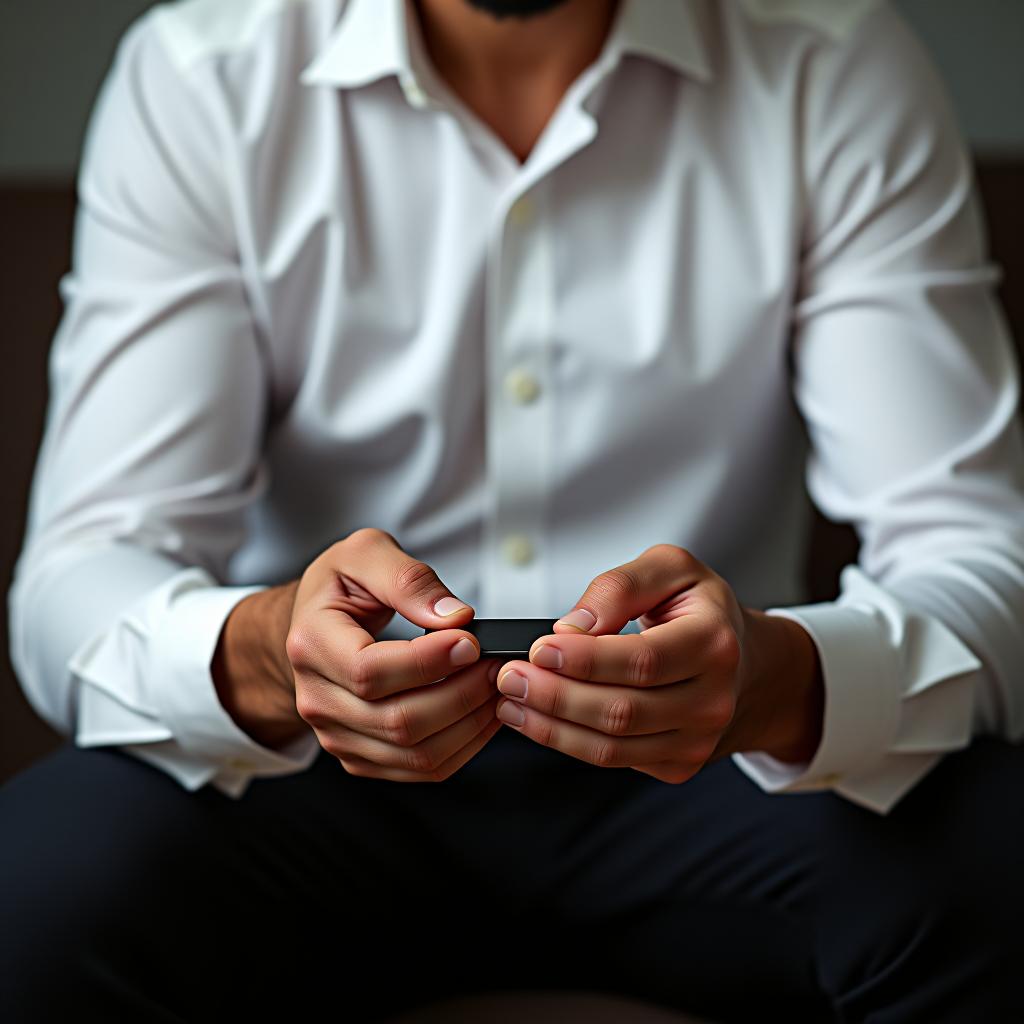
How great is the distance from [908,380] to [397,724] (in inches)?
20.8

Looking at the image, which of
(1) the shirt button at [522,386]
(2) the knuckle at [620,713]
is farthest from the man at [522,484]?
(2) the knuckle at [620,713]

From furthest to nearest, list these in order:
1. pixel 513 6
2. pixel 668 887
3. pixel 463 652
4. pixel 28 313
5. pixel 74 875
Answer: pixel 28 313
pixel 513 6
pixel 668 887
pixel 74 875
pixel 463 652

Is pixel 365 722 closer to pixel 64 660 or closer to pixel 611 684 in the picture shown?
pixel 611 684

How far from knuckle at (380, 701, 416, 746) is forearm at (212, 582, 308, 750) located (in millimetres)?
106

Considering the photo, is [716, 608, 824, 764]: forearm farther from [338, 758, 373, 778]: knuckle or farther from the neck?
the neck

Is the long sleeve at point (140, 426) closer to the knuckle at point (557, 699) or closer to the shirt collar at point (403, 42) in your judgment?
the shirt collar at point (403, 42)

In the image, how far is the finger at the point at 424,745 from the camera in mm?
634

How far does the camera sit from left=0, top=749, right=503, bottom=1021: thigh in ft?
2.32

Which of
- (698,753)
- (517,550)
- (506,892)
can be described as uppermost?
(698,753)

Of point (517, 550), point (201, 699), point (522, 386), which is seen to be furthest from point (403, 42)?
point (201, 699)

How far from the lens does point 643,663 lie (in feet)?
1.99

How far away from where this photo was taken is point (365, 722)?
63 cm

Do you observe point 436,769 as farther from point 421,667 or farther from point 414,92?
point 414,92

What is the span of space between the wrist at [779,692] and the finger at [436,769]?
15 centimetres
